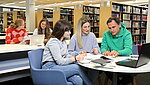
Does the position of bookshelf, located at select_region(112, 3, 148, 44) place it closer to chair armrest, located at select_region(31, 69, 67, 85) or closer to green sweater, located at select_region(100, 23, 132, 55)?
green sweater, located at select_region(100, 23, 132, 55)

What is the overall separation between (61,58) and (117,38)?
1.10 metres

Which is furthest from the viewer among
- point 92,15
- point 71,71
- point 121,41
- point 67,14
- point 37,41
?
point 67,14

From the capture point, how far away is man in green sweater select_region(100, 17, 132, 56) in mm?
2705

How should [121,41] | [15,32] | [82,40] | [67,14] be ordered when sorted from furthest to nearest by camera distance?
1. [67,14]
2. [15,32]
3. [82,40]
4. [121,41]

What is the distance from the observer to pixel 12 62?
3.05 metres

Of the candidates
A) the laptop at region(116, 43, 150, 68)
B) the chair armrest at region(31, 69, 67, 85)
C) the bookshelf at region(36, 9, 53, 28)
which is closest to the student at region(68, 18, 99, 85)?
the laptop at region(116, 43, 150, 68)


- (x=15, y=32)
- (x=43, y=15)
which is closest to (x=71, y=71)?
(x=15, y=32)

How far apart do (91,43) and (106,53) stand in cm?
53

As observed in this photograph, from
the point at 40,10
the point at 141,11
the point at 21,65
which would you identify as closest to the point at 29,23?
the point at 40,10

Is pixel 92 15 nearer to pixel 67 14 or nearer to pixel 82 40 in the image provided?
pixel 67 14

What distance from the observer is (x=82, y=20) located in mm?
2990

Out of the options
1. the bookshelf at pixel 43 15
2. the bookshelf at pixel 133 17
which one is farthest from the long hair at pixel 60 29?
the bookshelf at pixel 43 15

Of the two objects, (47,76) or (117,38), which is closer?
(47,76)

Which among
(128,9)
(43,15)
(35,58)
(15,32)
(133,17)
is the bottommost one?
(35,58)
